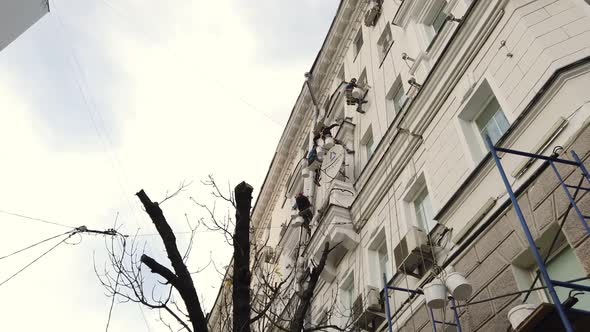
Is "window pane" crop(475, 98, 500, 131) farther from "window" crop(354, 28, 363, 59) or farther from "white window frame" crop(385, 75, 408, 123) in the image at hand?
"window" crop(354, 28, 363, 59)

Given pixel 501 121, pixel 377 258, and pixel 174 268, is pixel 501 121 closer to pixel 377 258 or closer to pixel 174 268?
pixel 377 258

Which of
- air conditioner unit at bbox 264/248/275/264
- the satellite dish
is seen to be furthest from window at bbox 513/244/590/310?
air conditioner unit at bbox 264/248/275/264

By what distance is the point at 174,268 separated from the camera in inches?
246

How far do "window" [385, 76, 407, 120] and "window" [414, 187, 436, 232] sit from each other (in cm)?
349

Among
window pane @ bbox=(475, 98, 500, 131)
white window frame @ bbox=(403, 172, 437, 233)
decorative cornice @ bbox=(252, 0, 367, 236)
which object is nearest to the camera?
window pane @ bbox=(475, 98, 500, 131)

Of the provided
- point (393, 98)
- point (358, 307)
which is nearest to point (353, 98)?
point (393, 98)

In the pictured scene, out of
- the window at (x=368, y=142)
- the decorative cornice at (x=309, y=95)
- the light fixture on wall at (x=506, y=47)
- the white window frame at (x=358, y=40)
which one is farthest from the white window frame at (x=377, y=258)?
the decorative cornice at (x=309, y=95)

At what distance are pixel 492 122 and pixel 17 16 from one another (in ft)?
33.7

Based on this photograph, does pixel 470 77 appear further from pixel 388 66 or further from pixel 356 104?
pixel 356 104

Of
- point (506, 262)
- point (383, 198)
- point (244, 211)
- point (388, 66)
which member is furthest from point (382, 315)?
point (388, 66)

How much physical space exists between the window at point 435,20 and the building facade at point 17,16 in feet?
30.4

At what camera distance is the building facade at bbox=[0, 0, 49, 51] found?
1102cm

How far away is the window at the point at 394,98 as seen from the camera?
13352mm

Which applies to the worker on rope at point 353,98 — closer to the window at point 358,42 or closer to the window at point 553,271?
the window at point 358,42
